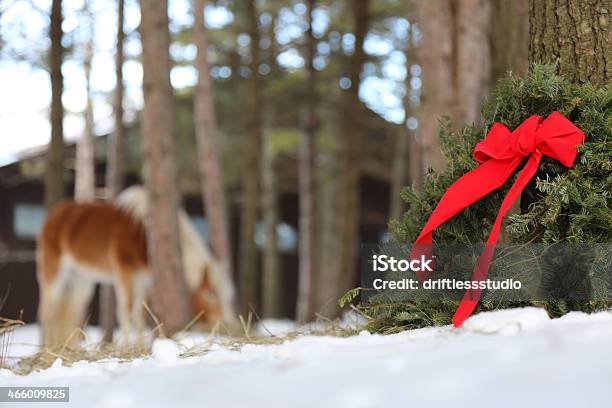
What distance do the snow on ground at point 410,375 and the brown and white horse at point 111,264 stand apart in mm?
5605

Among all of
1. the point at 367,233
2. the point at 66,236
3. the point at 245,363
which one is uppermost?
the point at 245,363

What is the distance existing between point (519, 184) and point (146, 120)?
4036 mm

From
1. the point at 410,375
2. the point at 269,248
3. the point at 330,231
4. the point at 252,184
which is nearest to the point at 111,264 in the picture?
the point at 252,184

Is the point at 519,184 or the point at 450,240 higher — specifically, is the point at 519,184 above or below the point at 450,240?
above

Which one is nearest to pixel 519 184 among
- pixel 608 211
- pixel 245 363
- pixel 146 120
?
pixel 608 211

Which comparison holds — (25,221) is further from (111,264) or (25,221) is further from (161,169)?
(161,169)

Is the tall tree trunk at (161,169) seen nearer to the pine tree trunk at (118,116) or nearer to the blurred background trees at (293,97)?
the blurred background trees at (293,97)

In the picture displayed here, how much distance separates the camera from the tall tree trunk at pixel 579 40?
2.65 m

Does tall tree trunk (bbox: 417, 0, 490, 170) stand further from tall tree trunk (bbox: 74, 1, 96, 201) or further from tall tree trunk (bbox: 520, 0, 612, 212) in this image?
tall tree trunk (bbox: 74, 1, 96, 201)

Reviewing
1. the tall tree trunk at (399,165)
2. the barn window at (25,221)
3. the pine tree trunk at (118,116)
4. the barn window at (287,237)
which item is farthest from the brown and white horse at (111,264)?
the barn window at (287,237)

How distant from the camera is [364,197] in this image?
2289 cm

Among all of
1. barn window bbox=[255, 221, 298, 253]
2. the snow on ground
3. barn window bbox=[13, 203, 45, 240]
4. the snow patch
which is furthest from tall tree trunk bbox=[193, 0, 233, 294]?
barn window bbox=[255, 221, 298, 253]

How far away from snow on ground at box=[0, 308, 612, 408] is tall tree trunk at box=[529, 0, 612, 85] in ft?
3.31

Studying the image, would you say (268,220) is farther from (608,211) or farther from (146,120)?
(608,211)
